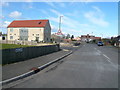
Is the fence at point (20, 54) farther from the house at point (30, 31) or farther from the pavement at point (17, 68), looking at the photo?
the house at point (30, 31)

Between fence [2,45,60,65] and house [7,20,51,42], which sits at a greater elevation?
house [7,20,51,42]

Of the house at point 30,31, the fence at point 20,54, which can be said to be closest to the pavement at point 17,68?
the fence at point 20,54

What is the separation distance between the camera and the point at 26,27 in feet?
Answer: 217

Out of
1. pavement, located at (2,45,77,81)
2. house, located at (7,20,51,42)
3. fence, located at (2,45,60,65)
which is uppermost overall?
house, located at (7,20,51,42)

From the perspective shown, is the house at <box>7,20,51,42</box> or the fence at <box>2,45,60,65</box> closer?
the fence at <box>2,45,60,65</box>

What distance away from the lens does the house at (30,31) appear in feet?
205

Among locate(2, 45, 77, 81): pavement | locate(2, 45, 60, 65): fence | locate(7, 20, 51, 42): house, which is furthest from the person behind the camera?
locate(7, 20, 51, 42): house

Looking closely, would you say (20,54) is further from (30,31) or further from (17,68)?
(30,31)

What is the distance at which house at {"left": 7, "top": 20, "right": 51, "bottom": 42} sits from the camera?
205 ft

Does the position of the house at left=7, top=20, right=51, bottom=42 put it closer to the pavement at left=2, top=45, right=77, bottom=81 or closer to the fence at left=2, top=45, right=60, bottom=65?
the fence at left=2, top=45, right=60, bottom=65

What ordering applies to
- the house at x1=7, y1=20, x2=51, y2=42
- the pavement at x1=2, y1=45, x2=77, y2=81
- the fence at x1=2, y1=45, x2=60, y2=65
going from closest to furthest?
the pavement at x1=2, y1=45, x2=77, y2=81 → the fence at x1=2, y1=45, x2=60, y2=65 → the house at x1=7, y1=20, x2=51, y2=42

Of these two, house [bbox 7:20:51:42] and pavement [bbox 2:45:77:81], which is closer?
pavement [bbox 2:45:77:81]

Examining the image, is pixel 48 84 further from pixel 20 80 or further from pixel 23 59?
pixel 23 59

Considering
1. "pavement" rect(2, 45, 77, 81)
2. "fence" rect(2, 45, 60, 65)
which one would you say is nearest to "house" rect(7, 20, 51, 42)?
"fence" rect(2, 45, 60, 65)
